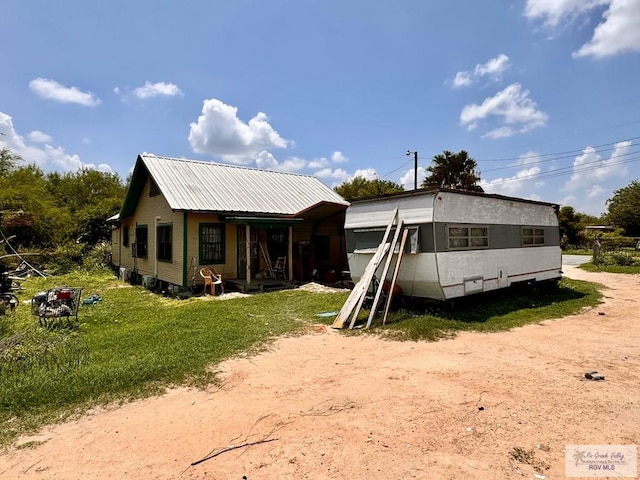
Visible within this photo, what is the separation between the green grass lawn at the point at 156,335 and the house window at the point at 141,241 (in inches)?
140

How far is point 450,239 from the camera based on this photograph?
8.77 metres

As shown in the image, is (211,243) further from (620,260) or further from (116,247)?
(620,260)

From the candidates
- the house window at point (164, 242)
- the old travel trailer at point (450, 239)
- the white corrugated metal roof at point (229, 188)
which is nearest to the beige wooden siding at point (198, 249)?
the white corrugated metal roof at point (229, 188)

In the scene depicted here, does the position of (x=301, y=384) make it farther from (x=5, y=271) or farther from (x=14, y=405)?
(x=5, y=271)

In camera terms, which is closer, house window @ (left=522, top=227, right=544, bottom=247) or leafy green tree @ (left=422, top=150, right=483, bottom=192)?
house window @ (left=522, top=227, right=544, bottom=247)

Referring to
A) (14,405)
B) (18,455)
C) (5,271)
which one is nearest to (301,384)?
(18,455)

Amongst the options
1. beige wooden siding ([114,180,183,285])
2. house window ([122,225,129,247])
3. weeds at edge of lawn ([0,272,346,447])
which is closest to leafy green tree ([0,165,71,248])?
house window ([122,225,129,247])

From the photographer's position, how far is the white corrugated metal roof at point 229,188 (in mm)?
13539

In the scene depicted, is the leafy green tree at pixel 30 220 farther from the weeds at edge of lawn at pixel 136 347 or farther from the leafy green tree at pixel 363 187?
the leafy green tree at pixel 363 187

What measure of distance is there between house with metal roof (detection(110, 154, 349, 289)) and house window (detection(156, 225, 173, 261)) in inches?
1.4

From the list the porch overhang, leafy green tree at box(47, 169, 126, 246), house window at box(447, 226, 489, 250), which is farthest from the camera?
leafy green tree at box(47, 169, 126, 246)

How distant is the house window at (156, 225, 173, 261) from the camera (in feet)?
45.5

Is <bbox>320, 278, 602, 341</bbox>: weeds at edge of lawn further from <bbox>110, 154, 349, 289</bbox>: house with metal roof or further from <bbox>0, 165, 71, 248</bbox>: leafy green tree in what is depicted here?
<bbox>0, 165, 71, 248</bbox>: leafy green tree

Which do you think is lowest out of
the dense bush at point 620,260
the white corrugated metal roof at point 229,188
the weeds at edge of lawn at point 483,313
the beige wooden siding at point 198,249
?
the weeds at edge of lawn at point 483,313
